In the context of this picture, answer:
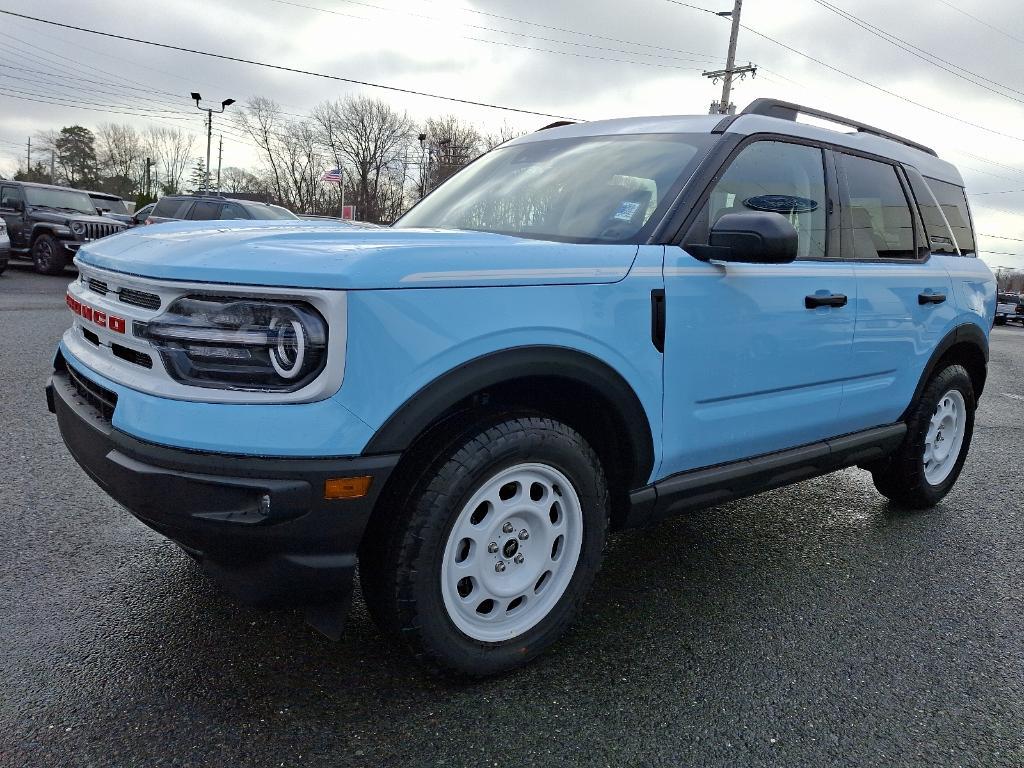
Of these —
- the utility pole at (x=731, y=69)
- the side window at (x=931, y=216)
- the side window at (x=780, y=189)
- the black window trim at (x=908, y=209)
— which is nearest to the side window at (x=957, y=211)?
the side window at (x=931, y=216)

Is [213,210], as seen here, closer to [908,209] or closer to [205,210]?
[205,210]

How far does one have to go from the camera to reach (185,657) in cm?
241

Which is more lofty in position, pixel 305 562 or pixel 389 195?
pixel 389 195

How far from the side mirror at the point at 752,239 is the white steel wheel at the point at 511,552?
942mm

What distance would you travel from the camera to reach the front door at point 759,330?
2.63 m

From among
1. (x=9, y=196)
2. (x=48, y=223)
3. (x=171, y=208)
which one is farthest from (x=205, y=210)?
(x=9, y=196)

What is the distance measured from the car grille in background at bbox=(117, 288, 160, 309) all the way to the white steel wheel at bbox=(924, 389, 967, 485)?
151 inches

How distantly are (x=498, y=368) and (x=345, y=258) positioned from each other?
51 centimetres

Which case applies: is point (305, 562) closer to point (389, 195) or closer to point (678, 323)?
point (678, 323)

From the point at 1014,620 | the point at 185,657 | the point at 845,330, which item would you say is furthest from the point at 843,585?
the point at 185,657

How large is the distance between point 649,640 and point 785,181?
1.93m

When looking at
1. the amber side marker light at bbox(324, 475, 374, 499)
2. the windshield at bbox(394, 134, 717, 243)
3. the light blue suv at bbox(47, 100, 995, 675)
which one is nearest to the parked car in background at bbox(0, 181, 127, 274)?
the windshield at bbox(394, 134, 717, 243)

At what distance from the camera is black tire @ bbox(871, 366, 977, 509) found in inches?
157

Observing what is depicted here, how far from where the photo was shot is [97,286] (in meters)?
2.42
